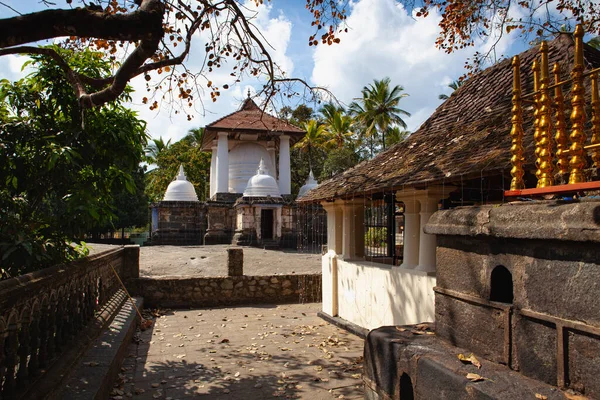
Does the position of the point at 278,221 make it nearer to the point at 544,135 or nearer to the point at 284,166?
the point at 284,166

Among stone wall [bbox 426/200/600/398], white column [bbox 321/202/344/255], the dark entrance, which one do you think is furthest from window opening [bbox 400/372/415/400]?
the dark entrance

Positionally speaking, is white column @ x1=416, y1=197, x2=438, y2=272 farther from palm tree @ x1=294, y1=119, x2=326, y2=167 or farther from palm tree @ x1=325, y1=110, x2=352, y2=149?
palm tree @ x1=325, y1=110, x2=352, y2=149

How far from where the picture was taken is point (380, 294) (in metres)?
7.57

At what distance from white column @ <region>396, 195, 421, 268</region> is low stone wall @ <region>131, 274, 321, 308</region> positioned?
4980 millimetres

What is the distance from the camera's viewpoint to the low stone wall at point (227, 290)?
10609 mm

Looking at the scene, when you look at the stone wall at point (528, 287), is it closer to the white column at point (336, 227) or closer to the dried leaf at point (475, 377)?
the dried leaf at point (475, 377)

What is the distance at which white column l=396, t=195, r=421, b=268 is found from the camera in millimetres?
6867

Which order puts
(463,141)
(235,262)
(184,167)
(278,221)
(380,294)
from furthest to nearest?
1. (184,167)
2. (278,221)
3. (235,262)
4. (380,294)
5. (463,141)

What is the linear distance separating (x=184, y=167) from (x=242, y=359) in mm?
28857

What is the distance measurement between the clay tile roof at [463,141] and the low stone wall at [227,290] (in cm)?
346

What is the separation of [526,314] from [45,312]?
3893mm

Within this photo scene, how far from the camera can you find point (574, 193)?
2822 millimetres

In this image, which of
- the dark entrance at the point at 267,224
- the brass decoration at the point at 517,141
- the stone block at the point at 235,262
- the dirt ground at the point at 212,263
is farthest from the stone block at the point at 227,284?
the dark entrance at the point at 267,224

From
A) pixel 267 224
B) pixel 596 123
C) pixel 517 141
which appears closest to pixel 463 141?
pixel 517 141
